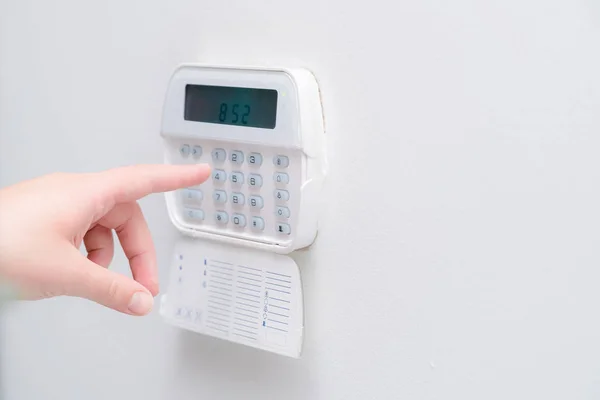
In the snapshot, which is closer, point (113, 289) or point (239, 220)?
point (113, 289)

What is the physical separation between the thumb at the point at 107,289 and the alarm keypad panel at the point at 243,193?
12 centimetres

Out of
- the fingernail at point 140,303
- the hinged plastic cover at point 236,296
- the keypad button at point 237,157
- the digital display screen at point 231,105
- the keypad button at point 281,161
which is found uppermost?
the digital display screen at point 231,105

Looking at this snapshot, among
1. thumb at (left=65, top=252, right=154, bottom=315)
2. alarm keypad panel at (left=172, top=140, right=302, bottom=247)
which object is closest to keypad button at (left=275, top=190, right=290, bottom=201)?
alarm keypad panel at (left=172, top=140, right=302, bottom=247)

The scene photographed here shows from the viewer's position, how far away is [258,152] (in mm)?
509

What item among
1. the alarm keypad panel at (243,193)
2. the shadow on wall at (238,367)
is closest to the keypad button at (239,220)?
the alarm keypad panel at (243,193)

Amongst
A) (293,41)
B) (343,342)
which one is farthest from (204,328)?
(293,41)

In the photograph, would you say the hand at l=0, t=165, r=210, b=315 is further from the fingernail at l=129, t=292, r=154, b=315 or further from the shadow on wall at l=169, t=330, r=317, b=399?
the shadow on wall at l=169, t=330, r=317, b=399

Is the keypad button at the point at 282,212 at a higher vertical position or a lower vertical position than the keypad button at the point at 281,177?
lower

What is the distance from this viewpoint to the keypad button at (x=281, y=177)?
0.50 meters

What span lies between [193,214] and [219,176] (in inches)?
1.6

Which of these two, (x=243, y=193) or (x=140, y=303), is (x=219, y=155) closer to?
(x=243, y=193)

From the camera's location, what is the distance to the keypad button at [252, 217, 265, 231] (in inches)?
20.2

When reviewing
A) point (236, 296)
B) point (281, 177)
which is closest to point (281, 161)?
point (281, 177)

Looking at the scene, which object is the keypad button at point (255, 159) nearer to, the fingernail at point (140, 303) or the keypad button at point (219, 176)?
the keypad button at point (219, 176)
